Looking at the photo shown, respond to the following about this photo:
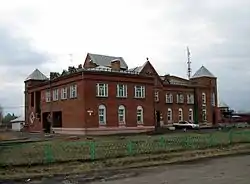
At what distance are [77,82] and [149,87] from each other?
10.3m

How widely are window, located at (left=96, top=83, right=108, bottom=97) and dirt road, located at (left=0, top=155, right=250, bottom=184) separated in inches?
1165

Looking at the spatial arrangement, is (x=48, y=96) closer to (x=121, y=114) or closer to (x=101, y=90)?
(x=101, y=90)

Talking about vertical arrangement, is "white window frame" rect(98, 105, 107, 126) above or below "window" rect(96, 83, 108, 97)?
below

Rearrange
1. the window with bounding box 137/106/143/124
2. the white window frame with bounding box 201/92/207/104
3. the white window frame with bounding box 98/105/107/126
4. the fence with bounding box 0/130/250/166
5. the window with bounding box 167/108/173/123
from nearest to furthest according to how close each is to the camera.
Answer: the fence with bounding box 0/130/250/166 → the white window frame with bounding box 98/105/107/126 → the window with bounding box 137/106/143/124 → the window with bounding box 167/108/173/123 → the white window frame with bounding box 201/92/207/104

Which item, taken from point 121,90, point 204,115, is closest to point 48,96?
point 121,90

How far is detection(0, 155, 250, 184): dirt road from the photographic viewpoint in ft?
41.9

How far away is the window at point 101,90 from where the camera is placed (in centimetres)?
4600

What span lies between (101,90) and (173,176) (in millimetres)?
32733

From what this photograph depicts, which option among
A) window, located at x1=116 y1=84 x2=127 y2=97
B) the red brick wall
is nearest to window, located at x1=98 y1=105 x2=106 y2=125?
the red brick wall

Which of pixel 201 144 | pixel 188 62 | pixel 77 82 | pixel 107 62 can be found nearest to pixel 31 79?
pixel 107 62

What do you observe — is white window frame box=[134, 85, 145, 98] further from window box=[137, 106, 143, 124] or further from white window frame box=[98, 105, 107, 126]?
white window frame box=[98, 105, 107, 126]

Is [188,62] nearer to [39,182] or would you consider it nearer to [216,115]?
[216,115]

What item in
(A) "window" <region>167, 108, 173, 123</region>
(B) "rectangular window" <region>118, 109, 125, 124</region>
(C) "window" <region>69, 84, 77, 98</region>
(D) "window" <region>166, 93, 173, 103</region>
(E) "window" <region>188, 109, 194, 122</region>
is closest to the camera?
(C) "window" <region>69, 84, 77, 98</region>

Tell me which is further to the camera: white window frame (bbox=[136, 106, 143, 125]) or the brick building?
white window frame (bbox=[136, 106, 143, 125])
